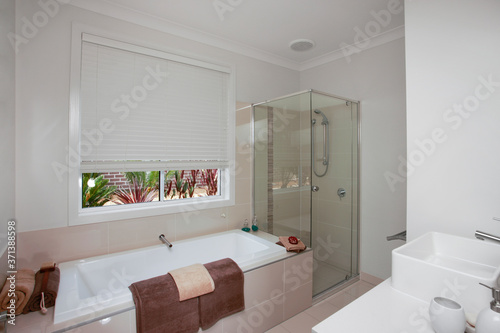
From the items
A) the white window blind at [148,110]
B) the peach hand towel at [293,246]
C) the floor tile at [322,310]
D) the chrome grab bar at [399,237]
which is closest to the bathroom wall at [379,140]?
the floor tile at [322,310]

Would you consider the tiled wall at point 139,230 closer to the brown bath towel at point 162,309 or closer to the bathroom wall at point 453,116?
the brown bath towel at point 162,309

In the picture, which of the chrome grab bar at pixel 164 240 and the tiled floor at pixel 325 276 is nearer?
the chrome grab bar at pixel 164 240

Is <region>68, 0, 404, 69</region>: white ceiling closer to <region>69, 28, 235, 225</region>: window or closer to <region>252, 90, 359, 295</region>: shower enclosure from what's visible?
<region>69, 28, 235, 225</region>: window

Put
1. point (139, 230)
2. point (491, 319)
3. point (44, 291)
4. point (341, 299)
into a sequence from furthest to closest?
1. point (341, 299)
2. point (139, 230)
3. point (44, 291)
4. point (491, 319)

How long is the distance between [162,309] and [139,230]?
0.94 meters

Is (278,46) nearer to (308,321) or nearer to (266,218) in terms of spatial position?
(266,218)

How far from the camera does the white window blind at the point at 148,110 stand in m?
2.09

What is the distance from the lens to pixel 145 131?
232 centimetres

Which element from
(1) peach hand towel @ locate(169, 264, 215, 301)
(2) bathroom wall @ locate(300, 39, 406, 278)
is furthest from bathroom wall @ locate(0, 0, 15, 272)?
(2) bathroom wall @ locate(300, 39, 406, 278)

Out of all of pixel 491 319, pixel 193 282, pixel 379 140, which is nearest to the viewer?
pixel 491 319

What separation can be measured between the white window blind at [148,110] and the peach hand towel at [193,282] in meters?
1.06

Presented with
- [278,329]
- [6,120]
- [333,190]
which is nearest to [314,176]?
[333,190]

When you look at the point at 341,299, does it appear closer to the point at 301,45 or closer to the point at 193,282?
the point at 193,282

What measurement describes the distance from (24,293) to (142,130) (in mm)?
1393
